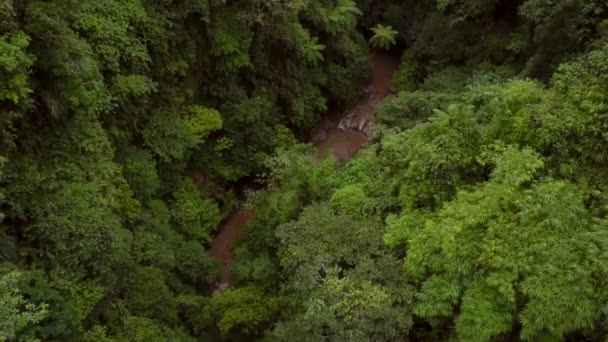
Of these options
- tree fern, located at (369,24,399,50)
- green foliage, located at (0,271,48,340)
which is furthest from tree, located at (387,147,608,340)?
tree fern, located at (369,24,399,50)

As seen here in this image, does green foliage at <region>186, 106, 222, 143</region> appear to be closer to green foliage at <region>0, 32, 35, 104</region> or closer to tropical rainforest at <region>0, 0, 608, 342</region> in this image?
tropical rainforest at <region>0, 0, 608, 342</region>

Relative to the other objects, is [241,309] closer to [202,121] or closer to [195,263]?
[195,263]

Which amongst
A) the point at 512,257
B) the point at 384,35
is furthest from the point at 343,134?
the point at 512,257

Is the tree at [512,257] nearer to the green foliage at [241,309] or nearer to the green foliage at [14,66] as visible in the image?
the green foliage at [241,309]

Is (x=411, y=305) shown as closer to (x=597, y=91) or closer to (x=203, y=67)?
(x=597, y=91)

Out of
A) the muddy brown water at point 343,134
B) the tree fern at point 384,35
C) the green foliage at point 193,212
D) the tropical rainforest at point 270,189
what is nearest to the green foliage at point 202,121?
the tropical rainforest at point 270,189
